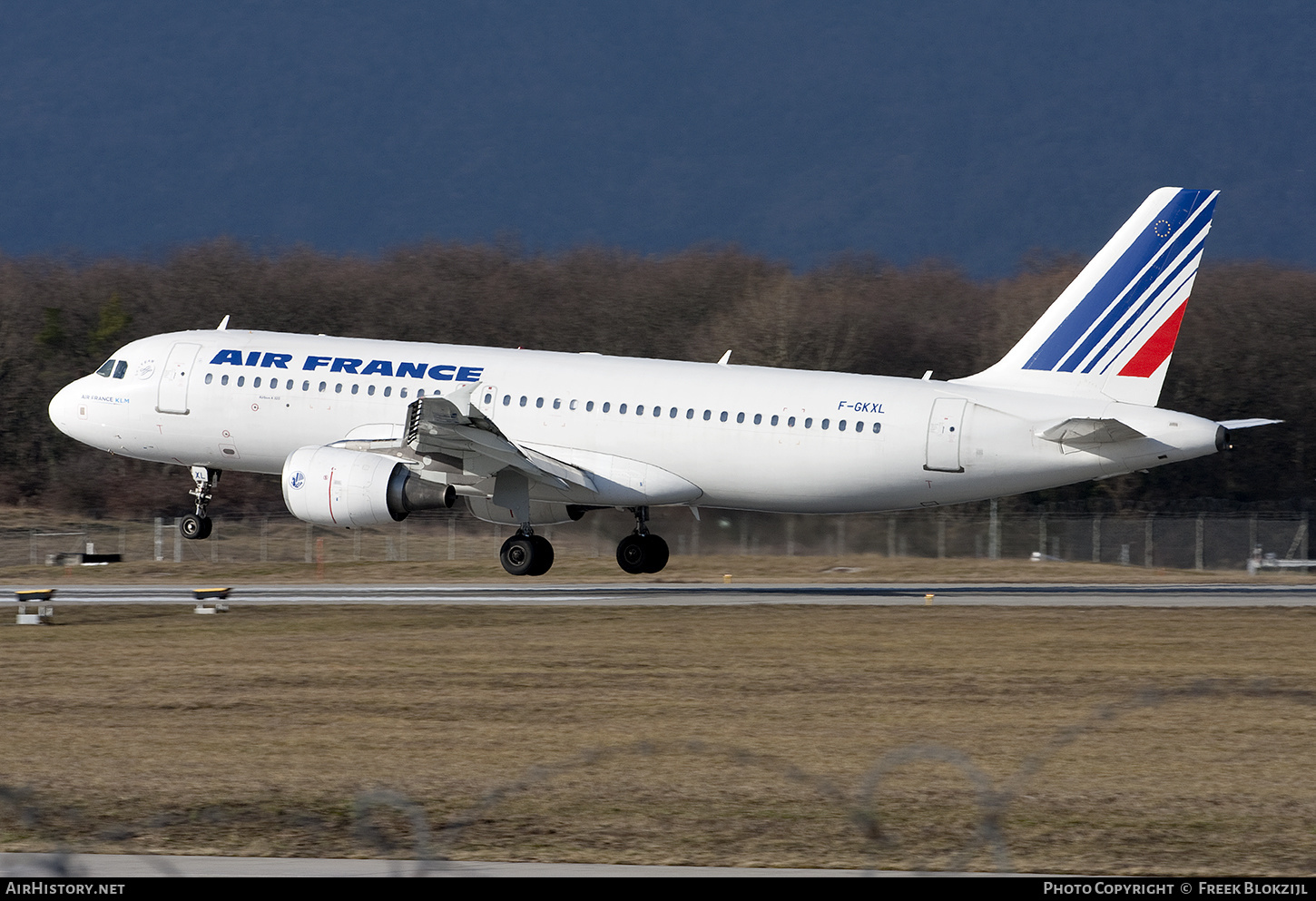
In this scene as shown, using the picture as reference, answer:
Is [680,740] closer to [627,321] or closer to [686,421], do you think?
[686,421]

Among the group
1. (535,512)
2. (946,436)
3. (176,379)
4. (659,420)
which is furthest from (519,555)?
(946,436)

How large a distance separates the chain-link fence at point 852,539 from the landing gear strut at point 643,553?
990cm

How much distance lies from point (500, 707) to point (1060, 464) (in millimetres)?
16124

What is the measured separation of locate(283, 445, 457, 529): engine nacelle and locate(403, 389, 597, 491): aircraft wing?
79 cm

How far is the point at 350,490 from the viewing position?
3166 centimetres

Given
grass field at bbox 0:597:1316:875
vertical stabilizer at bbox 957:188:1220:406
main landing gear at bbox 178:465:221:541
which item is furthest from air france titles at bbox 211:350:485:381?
vertical stabilizer at bbox 957:188:1220:406

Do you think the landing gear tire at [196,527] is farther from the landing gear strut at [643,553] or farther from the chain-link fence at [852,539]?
the chain-link fence at [852,539]

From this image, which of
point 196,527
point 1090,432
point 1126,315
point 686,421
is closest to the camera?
point 1090,432

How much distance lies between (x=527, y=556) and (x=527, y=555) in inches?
0.7

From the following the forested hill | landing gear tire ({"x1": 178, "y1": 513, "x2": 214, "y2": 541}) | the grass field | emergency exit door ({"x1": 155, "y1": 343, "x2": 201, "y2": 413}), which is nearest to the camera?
the grass field

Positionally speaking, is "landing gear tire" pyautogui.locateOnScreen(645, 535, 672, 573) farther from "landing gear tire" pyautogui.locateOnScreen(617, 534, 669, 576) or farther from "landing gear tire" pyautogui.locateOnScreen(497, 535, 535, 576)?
"landing gear tire" pyautogui.locateOnScreen(497, 535, 535, 576)

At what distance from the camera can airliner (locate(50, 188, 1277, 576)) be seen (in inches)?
1248

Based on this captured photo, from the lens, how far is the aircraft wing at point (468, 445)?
31.0m

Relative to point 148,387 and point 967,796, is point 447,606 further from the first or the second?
point 967,796
